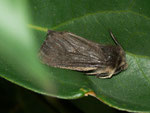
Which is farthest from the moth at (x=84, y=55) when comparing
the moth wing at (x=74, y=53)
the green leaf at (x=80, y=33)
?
the green leaf at (x=80, y=33)

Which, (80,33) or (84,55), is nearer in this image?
(80,33)

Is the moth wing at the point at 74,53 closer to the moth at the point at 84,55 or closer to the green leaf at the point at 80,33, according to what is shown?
the moth at the point at 84,55

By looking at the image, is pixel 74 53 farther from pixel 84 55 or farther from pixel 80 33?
pixel 80 33

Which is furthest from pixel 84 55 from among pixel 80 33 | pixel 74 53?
pixel 80 33

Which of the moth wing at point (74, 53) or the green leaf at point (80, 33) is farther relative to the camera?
the moth wing at point (74, 53)

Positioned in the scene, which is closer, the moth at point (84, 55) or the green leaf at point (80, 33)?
the green leaf at point (80, 33)
